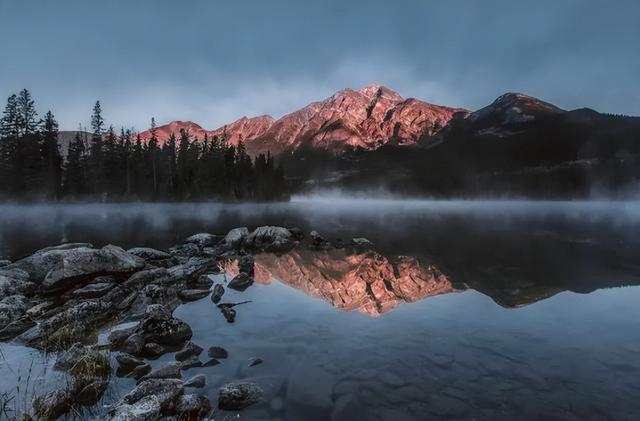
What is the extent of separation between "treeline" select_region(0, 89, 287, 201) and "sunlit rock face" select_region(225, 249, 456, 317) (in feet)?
261

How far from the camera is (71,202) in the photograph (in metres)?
84.4

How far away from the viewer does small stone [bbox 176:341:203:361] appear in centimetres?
945

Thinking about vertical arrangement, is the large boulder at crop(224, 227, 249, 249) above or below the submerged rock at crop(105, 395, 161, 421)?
below

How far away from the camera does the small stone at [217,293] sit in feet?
48.4

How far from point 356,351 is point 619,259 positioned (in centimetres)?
2527

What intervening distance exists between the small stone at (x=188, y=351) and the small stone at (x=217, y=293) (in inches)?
182

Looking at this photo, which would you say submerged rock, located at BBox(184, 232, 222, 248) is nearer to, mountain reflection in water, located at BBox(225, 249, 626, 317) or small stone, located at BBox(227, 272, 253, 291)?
mountain reflection in water, located at BBox(225, 249, 626, 317)

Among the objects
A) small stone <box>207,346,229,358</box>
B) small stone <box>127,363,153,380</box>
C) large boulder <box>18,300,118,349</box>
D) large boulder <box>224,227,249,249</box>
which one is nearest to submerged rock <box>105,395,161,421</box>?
small stone <box>127,363,153,380</box>

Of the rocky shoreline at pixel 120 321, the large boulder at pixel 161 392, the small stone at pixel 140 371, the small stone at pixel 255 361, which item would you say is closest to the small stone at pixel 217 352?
the rocky shoreline at pixel 120 321

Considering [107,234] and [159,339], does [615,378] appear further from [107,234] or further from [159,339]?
[107,234]

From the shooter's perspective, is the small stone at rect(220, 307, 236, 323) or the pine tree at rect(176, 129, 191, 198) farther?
the pine tree at rect(176, 129, 191, 198)

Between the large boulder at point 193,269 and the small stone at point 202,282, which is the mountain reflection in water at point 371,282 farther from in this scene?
the small stone at point 202,282

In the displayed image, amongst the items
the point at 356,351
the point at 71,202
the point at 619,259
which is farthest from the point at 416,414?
the point at 71,202

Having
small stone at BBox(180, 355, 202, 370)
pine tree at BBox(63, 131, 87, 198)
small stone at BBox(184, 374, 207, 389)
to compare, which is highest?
pine tree at BBox(63, 131, 87, 198)
